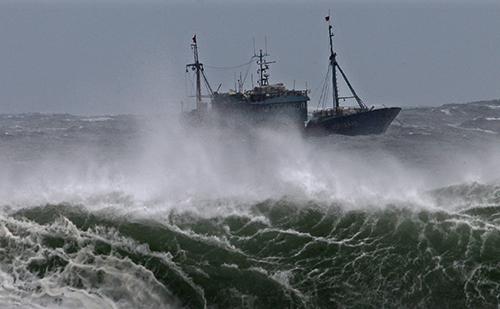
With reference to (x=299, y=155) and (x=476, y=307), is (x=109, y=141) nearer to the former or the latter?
(x=299, y=155)

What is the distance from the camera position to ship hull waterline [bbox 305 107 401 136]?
74.6 metres

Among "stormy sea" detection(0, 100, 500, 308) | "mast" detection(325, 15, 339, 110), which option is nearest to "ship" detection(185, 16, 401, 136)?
"mast" detection(325, 15, 339, 110)

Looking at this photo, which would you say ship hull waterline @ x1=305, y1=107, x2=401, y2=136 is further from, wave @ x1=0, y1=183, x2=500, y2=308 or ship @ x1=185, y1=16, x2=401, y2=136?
wave @ x1=0, y1=183, x2=500, y2=308

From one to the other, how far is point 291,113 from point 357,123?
8.88m

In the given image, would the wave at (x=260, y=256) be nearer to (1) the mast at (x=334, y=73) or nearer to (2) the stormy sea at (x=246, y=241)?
(2) the stormy sea at (x=246, y=241)

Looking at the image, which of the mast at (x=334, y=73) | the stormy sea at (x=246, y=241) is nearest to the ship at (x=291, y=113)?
the mast at (x=334, y=73)

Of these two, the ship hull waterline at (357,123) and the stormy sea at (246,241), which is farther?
the ship hull waterline at (357,123)

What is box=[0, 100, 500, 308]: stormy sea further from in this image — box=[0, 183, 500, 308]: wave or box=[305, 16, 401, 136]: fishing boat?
box=[305, 16, 401, 136]: fishing boat

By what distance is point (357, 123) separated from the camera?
75250mm

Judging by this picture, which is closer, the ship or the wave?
the wave

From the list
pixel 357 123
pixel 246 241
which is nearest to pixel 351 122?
pixel 357 123

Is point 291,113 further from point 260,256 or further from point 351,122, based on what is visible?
point 260,256

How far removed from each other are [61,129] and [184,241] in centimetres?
6731

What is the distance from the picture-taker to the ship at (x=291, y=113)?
75.2 m
